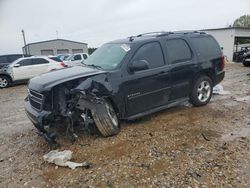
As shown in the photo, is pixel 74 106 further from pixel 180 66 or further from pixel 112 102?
pixel 180 66

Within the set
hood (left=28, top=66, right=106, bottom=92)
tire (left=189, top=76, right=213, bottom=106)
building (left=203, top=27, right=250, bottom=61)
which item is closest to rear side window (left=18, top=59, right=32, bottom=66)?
hood (left=28, top=66, right=106, bottom=92)

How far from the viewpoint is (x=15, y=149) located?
4.62 metres

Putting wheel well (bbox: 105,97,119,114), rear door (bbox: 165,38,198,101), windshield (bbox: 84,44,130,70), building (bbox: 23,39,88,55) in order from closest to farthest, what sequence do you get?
wheel well (bbox: 105,97,119,114)
windshield (bbox: 84,44,130,70)
rear door (bbox: 165,38,198,101)
building (bbox: 23,39,88,55)

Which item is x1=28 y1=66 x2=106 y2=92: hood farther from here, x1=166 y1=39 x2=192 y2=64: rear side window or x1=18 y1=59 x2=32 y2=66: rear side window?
x1=18 y1=59 x2=32 y2=66: rear side window

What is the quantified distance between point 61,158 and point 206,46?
4.70m

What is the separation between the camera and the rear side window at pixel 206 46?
6395 millimetres

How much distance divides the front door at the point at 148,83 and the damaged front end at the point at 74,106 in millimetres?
476

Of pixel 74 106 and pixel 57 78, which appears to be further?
pixel 57 78

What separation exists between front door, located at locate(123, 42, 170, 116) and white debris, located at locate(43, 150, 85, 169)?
1518 millimetres

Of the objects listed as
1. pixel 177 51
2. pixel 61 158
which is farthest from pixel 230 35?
pixel 61 158

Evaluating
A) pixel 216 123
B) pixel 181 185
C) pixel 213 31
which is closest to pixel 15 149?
pixel 181 185

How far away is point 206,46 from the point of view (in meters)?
6.62

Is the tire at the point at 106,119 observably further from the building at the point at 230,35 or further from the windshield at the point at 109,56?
the building at the point at 230,35

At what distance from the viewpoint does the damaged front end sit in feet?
14.0
